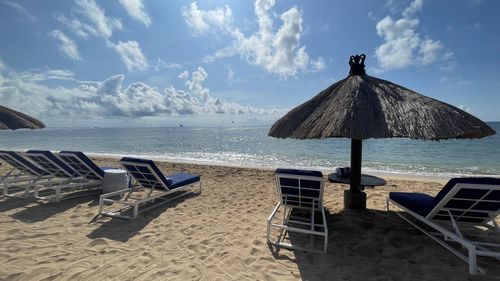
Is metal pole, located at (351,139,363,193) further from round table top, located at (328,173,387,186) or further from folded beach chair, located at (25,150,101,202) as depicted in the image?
folded beach chair, located at (25,150,101,202)

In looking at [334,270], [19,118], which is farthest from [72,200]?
[334,270]

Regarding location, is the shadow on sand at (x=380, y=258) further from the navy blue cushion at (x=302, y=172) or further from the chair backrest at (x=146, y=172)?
the chair backrest at (x=146, y=172)

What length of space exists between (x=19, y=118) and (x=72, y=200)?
13.4 ft

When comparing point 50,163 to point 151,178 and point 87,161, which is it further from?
point 151,178

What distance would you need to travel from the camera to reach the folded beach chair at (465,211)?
279cm

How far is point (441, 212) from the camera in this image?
327cm

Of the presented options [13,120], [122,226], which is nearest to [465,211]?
[122,226]

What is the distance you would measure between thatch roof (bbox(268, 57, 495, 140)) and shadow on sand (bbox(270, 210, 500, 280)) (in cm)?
135

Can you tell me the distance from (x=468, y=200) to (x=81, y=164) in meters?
6.32

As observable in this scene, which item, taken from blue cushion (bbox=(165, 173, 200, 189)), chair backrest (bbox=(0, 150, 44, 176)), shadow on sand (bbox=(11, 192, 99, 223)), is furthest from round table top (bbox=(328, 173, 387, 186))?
chair backrest (bbox=(0, 150, 44, 176))

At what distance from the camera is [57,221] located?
13.4 ft

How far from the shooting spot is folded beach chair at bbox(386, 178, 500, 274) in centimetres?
279

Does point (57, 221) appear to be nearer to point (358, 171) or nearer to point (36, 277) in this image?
point (36, 277)

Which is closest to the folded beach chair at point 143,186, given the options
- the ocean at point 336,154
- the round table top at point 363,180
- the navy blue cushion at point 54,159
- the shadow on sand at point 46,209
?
the shadow on sand at point 46,209
